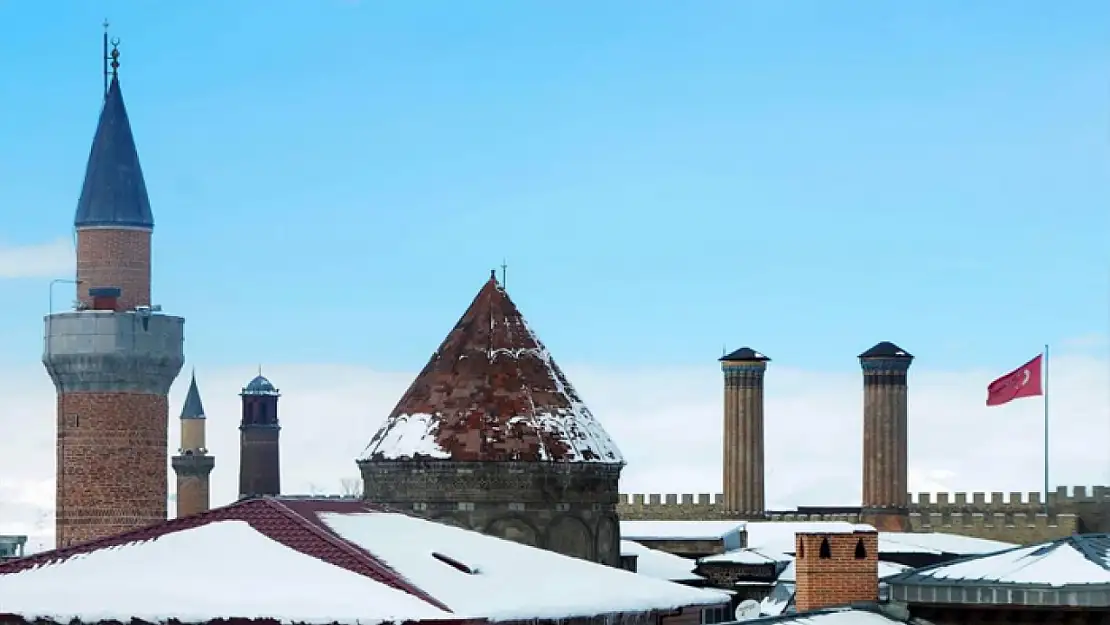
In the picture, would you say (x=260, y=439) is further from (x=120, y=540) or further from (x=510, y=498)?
(x=120, y=540)

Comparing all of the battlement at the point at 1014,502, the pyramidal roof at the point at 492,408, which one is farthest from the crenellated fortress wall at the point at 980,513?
the pyramidal roof at the point at 492,408

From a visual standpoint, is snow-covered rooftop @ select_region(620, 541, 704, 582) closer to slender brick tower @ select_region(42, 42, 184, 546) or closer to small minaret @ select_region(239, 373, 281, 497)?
slender brick tower @ select_region(42, 42, 184, 546)

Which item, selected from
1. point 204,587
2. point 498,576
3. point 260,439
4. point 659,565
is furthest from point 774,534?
point 204,587

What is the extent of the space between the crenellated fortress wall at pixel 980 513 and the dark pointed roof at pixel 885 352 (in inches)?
228

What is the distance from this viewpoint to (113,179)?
201 feet

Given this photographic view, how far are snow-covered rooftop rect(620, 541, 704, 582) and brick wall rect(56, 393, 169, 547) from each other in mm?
14863

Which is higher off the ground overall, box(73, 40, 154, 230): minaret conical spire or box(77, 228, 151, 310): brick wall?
box(73, 40, 154, 230): minaret conical spire

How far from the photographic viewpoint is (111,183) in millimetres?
61094

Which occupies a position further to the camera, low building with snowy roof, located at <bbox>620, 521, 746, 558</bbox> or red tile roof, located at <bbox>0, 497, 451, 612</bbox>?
low building with snowy roof, located at <bbox>620, 521, 746, 558</bbox>

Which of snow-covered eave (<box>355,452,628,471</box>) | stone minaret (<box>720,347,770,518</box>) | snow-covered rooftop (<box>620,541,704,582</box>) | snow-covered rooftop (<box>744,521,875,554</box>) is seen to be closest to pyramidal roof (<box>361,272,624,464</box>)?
snow-covered eave (<box>355,452,628,471</box>)

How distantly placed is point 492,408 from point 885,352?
3678 cm

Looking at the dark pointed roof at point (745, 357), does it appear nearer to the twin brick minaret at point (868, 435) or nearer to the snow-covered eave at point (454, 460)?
the twin brick minaret at point (868, 435)

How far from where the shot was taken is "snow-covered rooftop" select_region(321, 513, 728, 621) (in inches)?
927

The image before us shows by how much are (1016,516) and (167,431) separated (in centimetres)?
2834
